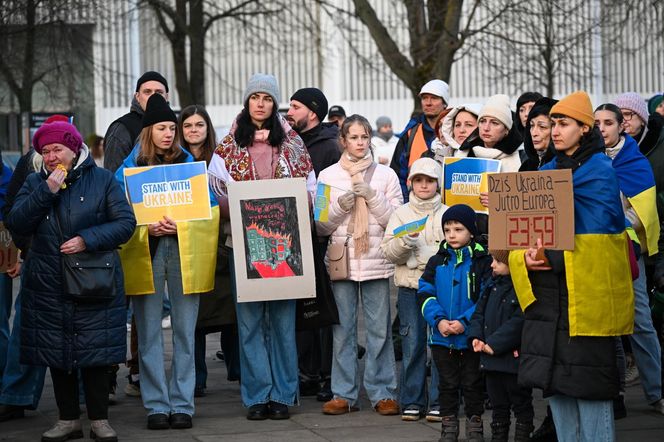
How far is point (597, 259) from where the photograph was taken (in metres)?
6.80

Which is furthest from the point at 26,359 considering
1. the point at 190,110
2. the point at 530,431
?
the point at 530,431

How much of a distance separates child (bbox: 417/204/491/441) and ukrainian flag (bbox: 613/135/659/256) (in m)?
1.45

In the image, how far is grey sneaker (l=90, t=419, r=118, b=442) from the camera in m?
8.44

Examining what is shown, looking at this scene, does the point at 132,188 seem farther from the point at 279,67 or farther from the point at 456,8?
the point at 279,67

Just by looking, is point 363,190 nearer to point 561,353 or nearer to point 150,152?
point 150,152

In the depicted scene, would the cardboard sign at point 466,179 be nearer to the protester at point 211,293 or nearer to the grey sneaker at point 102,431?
the protester at point 211,293

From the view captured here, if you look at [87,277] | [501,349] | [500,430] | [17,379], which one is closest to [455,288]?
[501,349]

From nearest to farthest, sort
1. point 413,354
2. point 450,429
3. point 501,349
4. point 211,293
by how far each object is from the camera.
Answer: point 501,349, point 450,429, point 413,354, point 211,293

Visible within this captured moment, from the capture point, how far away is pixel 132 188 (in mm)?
8906

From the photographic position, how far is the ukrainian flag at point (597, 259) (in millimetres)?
6773

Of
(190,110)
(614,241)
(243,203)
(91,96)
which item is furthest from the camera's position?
(91,96)

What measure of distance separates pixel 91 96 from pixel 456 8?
17020mm

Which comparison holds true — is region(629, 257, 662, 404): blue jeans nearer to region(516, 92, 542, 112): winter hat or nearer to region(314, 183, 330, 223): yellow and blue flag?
region(516, 92, 542, 112): winter hat

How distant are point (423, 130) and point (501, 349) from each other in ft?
12.4
